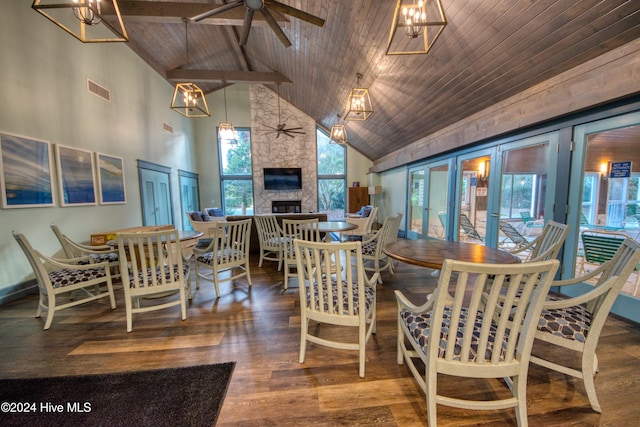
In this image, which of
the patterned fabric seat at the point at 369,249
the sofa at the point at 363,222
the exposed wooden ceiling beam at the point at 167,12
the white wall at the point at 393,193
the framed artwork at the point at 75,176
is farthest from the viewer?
the white wall at the point at 393,193

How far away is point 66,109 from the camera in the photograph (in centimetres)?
361

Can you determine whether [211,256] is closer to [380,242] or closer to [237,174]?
[380,242]

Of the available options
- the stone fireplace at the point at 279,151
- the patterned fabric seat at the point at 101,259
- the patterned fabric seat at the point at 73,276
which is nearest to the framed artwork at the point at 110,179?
the patterned fabric seat at the point at 101,259

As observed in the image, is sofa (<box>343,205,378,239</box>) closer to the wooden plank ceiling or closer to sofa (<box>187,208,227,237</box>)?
the wooden plank ceiling

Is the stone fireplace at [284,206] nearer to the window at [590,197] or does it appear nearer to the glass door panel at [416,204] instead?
the glass door panel at [416,204]

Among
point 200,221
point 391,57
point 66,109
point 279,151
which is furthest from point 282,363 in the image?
point 279,151

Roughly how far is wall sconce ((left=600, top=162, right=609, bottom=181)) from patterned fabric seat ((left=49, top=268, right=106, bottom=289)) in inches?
217

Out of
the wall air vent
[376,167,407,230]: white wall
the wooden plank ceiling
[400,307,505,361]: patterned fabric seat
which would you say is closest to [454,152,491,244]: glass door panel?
the wooden plank ceiling

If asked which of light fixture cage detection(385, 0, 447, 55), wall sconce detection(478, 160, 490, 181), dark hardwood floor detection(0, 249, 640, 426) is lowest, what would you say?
dark hardwood floor detection(0, 249, 640, 426)

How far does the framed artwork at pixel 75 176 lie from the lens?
348cm

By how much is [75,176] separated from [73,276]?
7.23ft

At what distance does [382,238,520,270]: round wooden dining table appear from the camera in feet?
6.17

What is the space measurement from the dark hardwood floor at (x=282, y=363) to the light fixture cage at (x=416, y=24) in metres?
2.57

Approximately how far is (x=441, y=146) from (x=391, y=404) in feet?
15.2
